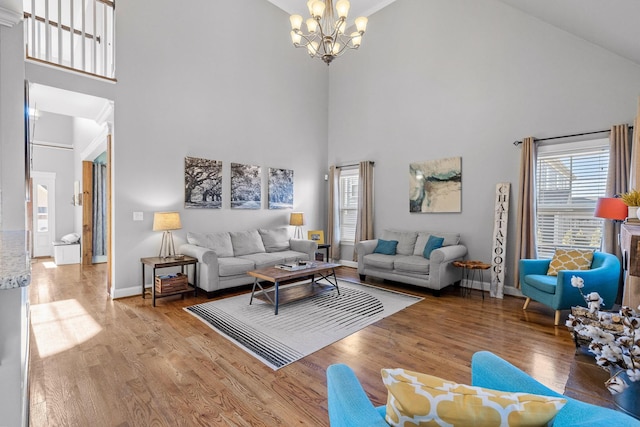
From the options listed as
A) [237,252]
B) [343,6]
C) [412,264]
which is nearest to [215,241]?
[237,252]

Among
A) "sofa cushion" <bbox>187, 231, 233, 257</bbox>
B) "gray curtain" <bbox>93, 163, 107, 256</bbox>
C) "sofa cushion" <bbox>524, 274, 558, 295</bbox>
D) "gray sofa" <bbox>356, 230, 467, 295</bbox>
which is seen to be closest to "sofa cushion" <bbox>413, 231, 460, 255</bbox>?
"gray sofa" <bbox>356, 230, 467, 295</bbox>

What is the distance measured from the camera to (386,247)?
5.33 m

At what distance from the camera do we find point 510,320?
353 cm

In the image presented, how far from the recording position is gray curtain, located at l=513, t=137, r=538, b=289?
4227 millimetres

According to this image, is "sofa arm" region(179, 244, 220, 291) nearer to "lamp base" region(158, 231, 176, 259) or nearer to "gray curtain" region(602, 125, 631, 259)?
"lamp base" region(158, 231, 176, 259)

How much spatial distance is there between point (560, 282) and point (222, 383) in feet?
11.5

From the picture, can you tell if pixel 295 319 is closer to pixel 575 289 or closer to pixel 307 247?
pixel 307 247

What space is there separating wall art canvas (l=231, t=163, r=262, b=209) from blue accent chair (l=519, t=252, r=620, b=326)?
4.52m

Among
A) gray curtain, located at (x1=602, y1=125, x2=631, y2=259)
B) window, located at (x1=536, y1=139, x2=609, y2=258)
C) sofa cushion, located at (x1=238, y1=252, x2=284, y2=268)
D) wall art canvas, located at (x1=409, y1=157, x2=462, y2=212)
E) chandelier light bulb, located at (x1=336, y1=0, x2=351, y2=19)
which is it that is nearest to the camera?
chandelier light bulb, located at (x1=336, y1=0, x2=351, y2=19)

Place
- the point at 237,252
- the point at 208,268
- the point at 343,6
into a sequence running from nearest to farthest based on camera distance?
the point at 343,6 → the point at 208,268 → the point at 237,252

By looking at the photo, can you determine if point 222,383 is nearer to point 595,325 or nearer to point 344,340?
point 344,340

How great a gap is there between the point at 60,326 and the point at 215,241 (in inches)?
83.6

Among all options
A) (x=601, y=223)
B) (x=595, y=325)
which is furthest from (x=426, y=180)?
(x=595, y=325)

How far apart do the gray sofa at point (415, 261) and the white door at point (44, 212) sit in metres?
8.31
